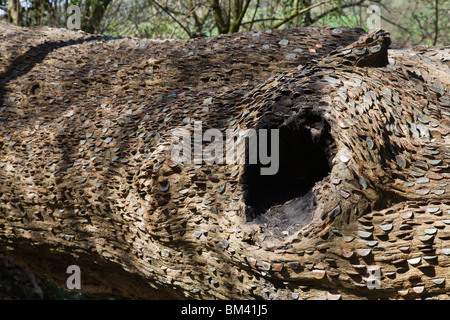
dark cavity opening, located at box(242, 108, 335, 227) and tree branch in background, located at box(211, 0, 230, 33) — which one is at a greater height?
tree branch in background, located at box(211, 0, 230, 33)

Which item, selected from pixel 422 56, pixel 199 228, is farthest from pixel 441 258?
pixel 422 56

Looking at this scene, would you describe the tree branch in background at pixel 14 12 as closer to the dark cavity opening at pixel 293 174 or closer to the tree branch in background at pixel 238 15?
the tree branch in background at pixel 238 15

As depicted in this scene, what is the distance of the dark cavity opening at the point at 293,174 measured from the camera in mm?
1740

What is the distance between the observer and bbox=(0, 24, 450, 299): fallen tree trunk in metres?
1.58

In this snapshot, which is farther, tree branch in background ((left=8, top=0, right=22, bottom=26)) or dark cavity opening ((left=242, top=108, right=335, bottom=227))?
tree branch in background ((left=8, top=0, right=22, bottom=26))

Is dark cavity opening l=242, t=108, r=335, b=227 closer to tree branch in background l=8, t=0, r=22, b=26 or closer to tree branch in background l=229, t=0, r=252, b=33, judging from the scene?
tree branch in background l=229, t=0, r=252, b=33

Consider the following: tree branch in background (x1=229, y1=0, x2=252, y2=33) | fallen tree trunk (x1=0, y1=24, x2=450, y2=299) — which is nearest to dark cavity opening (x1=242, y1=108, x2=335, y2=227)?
fallen tree trunk (x1=0, y1=24, x2=450, y2=299)

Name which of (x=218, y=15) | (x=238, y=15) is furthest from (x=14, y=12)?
(x=238, y=15)

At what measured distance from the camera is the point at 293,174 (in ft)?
6.17

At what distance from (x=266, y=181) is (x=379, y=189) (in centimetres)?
47

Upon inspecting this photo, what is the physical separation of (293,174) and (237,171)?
25 cm

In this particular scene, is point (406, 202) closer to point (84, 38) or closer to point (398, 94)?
point (398, 94)

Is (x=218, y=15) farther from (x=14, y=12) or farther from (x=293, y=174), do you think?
(x=293, y=174)

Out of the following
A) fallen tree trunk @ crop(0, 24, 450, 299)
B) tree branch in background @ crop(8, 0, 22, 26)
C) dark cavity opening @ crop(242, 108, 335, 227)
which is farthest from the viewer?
tree branch in background @ crop(8, 0, 22, 26)
